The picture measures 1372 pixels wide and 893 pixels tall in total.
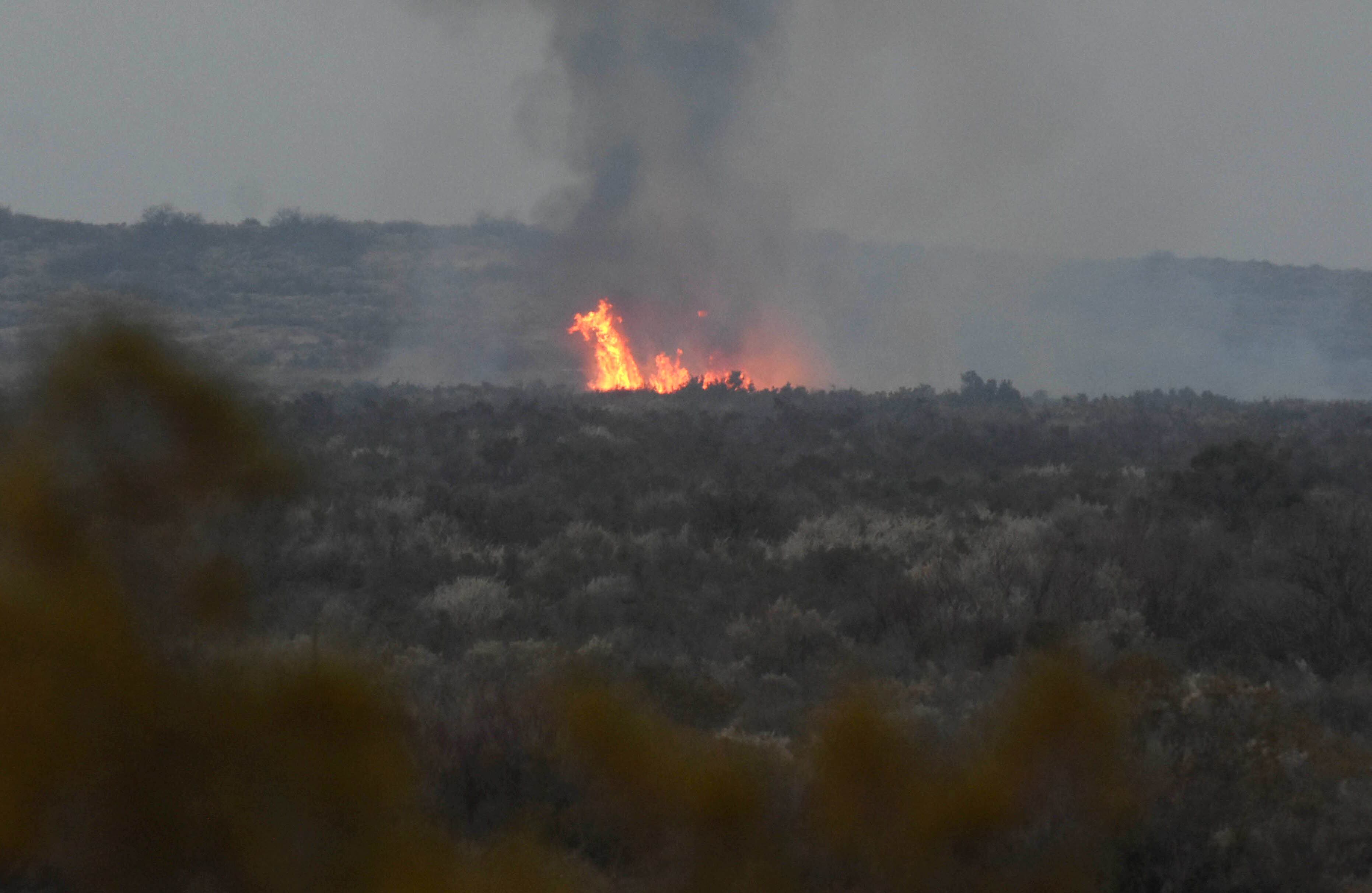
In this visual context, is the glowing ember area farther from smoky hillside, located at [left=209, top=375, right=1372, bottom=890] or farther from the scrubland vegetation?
the scrubland vegetation

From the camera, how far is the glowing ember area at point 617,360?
3197cm

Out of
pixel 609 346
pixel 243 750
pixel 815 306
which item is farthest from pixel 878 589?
pixel 815 306

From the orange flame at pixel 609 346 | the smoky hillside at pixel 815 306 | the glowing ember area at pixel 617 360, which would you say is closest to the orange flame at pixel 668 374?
the glowing ember area at pixel 617 360

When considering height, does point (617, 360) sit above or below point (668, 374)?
→ above

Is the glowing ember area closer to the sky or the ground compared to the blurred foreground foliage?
closer to the sky

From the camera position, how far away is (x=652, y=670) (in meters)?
7.27

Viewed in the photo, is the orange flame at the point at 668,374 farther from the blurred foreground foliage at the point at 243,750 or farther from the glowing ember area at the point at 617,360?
the blurred foreground foliage at the point at 243,750

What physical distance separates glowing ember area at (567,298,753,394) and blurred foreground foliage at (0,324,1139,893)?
93.4 ft

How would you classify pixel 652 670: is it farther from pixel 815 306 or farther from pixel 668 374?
pixel 815 306

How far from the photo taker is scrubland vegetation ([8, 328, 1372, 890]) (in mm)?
2328

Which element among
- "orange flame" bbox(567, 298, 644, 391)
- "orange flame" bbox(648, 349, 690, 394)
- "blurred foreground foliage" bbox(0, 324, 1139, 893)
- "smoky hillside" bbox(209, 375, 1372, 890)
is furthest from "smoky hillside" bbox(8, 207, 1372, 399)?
"blurred foreground foliage" bbox(0, 324, 1139, 893)

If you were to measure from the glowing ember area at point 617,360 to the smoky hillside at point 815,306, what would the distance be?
1.14 metres

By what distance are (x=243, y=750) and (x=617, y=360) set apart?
30.0 metres

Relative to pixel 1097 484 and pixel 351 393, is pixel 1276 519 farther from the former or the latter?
pixel 351 393
